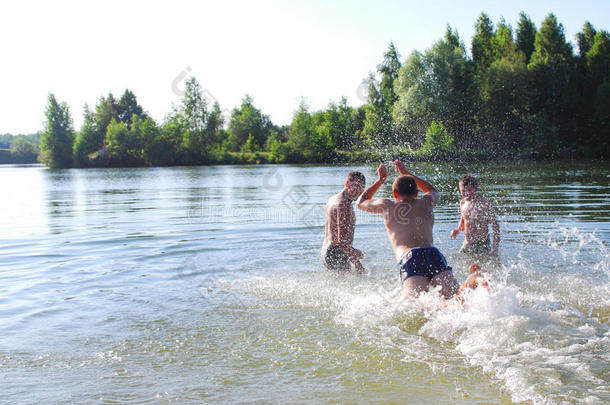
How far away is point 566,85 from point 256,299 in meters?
56.1

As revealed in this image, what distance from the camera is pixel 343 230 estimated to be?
25.8 feet

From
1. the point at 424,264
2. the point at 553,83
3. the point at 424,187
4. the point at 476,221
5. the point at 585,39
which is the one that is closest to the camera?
the point at 424,264

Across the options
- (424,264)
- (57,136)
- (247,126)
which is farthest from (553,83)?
(57,136)

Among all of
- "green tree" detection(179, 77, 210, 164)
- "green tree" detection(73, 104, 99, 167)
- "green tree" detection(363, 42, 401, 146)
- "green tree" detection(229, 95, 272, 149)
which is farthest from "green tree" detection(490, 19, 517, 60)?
"green tree" detection(73, 104, 99, 167)

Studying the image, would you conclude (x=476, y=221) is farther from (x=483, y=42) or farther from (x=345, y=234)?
(x=483, y=42)

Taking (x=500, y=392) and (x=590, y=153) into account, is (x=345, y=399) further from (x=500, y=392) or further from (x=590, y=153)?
(x=590, y=153)

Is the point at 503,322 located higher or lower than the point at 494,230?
lower

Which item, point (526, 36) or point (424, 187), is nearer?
point (424, 187)

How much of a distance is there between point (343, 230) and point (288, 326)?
2527mm

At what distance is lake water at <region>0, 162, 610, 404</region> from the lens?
13.6ft

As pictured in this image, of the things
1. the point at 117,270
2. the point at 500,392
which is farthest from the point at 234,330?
the point at 117,270

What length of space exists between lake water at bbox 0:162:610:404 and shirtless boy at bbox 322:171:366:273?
1.01 ft

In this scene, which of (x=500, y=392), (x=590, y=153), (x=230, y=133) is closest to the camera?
(x=500, y=392)

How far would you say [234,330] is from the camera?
557 centimetres
